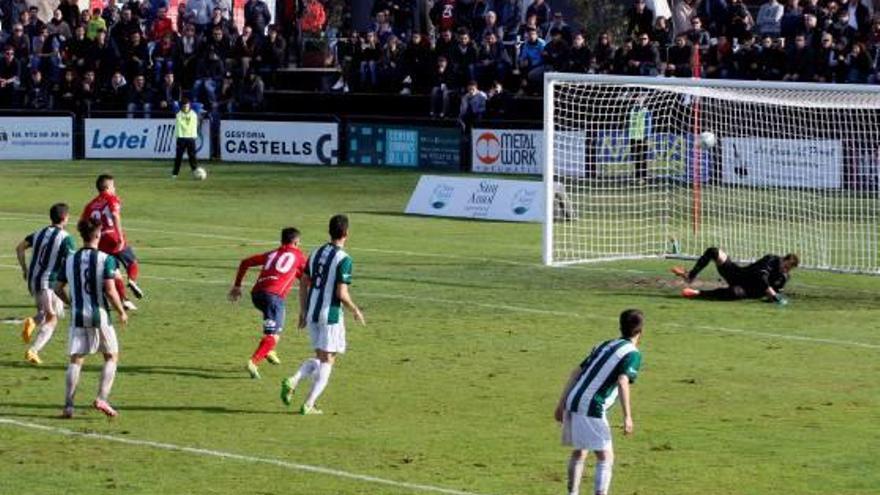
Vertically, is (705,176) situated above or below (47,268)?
above

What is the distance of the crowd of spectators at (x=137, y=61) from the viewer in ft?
173

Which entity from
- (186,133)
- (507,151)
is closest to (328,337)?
(507,151)

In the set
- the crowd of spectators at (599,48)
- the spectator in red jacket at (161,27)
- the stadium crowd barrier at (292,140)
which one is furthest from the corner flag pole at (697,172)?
the spectator in red jacket at (161,27)

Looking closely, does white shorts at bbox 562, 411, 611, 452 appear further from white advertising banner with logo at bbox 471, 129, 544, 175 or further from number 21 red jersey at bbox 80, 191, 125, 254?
white advertising banner with logo at bbox 471, 129, 544, 175

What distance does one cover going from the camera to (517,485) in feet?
52.1

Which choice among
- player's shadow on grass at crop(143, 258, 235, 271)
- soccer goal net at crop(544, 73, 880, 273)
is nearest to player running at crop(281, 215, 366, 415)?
player's shadow on grass at crop(143, 258, 235, 271)

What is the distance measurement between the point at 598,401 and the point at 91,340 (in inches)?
245

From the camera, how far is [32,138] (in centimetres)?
5256

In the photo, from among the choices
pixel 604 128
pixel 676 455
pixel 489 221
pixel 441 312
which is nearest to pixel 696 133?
pixel 604 128

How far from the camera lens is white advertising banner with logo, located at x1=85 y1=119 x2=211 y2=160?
5250 cm

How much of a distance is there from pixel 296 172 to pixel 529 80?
659 cm

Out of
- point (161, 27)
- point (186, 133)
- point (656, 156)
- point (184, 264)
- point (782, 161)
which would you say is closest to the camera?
point (184, 264)

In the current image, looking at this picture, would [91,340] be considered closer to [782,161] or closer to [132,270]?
[132,270]

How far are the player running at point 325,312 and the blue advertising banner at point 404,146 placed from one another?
29484 mm
